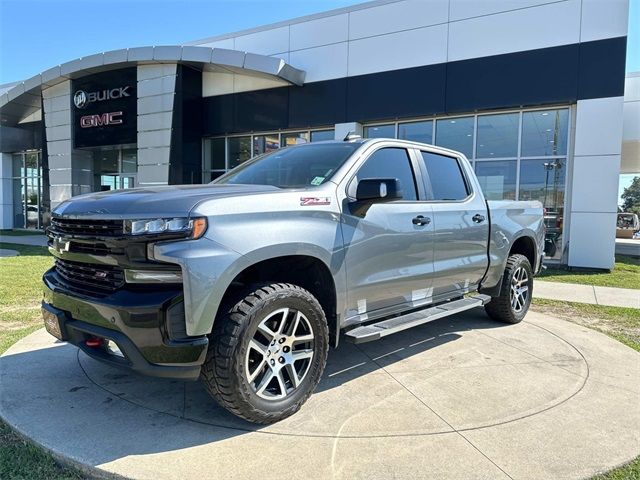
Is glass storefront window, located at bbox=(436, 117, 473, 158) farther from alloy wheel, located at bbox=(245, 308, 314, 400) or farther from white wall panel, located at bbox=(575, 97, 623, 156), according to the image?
alloy wheel, located at bbox=(245, 308, 314, 400)

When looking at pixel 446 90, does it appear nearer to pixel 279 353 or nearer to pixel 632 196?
pixel 279 353

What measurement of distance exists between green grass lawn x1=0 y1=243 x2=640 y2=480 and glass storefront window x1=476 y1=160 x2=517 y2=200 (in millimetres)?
2920

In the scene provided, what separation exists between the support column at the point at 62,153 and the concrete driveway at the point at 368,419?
16.5 meters

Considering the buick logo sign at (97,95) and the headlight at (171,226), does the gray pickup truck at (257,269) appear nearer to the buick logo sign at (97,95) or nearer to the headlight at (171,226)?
the headlight at (171,226)

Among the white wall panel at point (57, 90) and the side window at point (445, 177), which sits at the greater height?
the white wall panel at point (57, 90)

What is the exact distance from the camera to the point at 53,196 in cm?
1980

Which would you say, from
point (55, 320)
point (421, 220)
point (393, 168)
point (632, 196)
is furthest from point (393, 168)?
point (632, 196)

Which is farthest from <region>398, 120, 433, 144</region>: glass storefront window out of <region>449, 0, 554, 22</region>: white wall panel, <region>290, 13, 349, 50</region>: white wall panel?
<region>290, 13, 349, 50</region>: white wall panel

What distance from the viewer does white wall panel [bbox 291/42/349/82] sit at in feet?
45.8

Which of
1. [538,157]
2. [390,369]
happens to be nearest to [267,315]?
[390,369]

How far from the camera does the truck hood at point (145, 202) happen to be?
9.47 feet

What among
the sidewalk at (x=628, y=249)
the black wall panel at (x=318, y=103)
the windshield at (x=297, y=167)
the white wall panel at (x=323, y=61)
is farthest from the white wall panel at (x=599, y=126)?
the windshield at (x=297, y=167)

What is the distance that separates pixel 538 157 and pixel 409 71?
4.08 meters

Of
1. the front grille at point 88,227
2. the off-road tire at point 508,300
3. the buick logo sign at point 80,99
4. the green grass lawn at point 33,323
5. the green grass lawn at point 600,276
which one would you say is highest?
the buick logo sign at point 80,99
